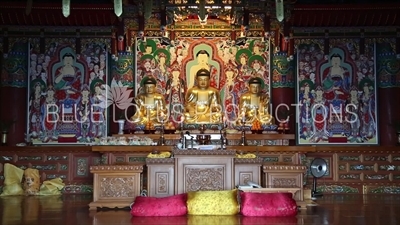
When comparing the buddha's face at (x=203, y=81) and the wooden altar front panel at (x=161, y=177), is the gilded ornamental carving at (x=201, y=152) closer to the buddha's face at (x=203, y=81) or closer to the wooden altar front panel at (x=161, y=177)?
the wooden altar front panel at (x=161, y=177)

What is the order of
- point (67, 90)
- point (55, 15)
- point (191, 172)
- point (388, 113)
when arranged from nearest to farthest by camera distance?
1. point (191, 172)
2. point (55, 15)
3. point (388, 113)
4. point (67, 90)

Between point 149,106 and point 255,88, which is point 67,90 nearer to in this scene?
point 149,106

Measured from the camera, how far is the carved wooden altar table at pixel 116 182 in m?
6.39

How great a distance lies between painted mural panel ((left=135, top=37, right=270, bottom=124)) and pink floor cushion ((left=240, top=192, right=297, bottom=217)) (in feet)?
15.1

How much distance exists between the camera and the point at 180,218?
5.50 m

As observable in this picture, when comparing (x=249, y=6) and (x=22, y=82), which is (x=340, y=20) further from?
(x=22, y=82)

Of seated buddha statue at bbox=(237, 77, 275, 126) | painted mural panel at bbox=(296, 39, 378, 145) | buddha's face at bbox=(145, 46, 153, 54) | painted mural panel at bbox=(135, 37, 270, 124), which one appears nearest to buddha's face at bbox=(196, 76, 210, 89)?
painted mural panel at bbox=(135, 37, 270, 124)

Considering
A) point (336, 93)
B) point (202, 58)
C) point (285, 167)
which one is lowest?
point (285, 167)

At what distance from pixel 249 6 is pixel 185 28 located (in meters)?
1.54

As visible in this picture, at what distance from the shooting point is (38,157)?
8.74 metres

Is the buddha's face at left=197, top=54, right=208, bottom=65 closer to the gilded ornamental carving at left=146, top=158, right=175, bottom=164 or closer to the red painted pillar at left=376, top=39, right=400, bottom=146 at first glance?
the red painted pillar at left=376, top=39, right=400, bottom=146

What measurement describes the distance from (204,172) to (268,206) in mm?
1047

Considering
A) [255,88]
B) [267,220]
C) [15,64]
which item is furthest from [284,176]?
[15,64]

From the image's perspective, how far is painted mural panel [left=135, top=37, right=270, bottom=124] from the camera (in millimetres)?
10406
